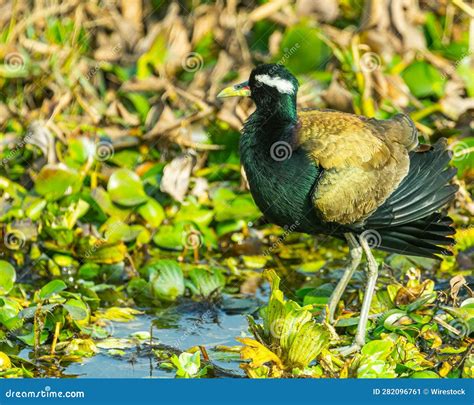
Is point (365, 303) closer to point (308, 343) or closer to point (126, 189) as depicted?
point (308, 343)

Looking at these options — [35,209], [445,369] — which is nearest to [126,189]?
[35,209]

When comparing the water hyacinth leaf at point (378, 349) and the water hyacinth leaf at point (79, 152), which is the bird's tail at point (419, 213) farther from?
the water hyacinth leaf at point (79, 152)

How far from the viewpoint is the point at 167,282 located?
5496 mm

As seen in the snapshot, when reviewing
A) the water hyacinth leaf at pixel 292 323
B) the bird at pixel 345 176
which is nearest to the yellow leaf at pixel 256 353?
A: the water hyacinth leaf at pixel 292 323

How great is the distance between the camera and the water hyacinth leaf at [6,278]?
5.21 metres

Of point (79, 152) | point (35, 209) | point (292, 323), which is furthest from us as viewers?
point (79, 152)

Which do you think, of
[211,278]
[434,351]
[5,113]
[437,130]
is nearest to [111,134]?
[5,113]

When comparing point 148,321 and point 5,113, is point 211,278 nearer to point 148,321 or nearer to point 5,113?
point 148,321

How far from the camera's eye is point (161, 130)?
6719 millimetres

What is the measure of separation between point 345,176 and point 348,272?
2.05ft

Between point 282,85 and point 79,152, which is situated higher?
point 282,85

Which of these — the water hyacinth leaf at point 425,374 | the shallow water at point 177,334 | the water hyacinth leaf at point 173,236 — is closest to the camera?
the water hyacinth leaf at point 425,374

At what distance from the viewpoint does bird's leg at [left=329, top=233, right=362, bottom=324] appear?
5145 millimetres

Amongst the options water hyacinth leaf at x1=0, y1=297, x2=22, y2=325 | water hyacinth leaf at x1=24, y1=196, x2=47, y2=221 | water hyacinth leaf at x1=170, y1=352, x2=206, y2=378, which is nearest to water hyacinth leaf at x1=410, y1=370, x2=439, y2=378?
water hyacinth leaf at x1=170, y1=352, x2=206, y2=378
